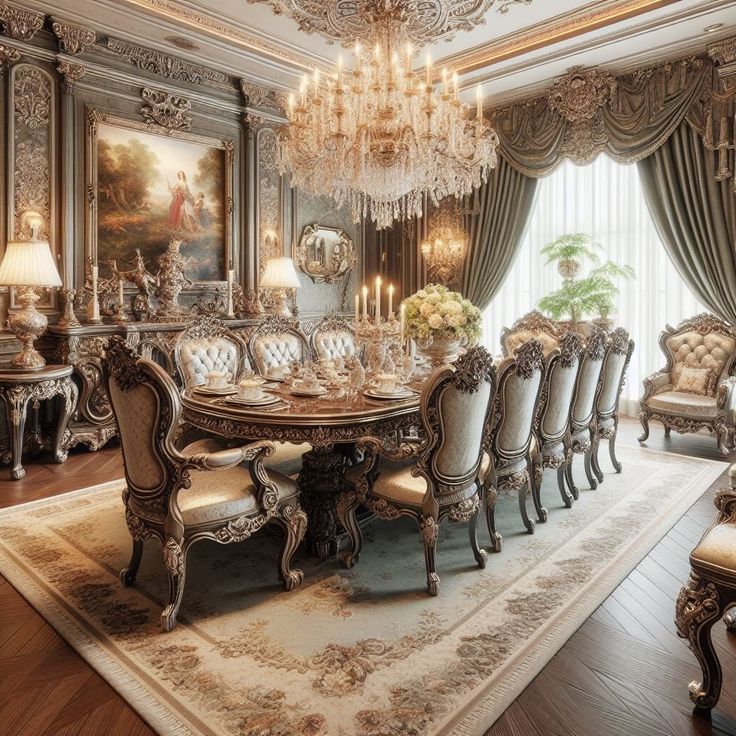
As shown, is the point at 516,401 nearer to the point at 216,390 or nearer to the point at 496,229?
the point at 216,390

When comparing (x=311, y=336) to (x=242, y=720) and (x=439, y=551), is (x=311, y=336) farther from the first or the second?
(x=242, y=720)

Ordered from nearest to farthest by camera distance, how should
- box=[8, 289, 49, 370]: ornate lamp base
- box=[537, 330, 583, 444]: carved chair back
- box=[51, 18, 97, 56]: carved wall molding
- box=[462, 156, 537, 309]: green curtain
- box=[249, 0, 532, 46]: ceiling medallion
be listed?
1. box=[537, 330, 583, 444]: carved chair back
2. box=[249, 0, 532, 46]: ceiling medallion
3. box=[8, 289, 49, 370]: ornate lamp base
4. box=[51, 18, 97, 56]: carved wall molding
5. box=[462, 156, 537, 309]: green curtain

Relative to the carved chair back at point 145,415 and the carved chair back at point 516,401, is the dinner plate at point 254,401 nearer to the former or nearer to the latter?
the carved chair back at point 145,415

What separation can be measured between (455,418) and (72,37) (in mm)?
4616

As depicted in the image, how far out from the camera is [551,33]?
207 inches

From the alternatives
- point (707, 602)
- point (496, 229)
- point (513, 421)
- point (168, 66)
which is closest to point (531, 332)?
point (496, 229)

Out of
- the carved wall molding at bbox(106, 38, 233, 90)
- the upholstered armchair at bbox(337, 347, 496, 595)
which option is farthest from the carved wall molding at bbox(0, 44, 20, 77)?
the upholstered armchair at bbox(337, 347, 496, 595)

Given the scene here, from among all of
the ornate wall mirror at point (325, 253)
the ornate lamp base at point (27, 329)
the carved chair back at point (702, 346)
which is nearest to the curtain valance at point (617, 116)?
the carved chair back at point (702, 346)

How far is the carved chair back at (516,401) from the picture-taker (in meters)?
2.87

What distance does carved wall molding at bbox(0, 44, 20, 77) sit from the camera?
4547 mm

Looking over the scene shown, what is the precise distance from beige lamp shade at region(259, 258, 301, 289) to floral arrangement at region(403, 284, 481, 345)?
7.58ft

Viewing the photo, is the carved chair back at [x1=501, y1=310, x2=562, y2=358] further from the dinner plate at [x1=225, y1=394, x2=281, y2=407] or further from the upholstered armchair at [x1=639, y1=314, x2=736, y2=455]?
the dinner plate at [x1=225, y1=394, x2=281, y2=407]

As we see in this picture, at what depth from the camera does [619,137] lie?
5.83 m

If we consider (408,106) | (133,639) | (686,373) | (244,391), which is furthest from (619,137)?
(133,639)
